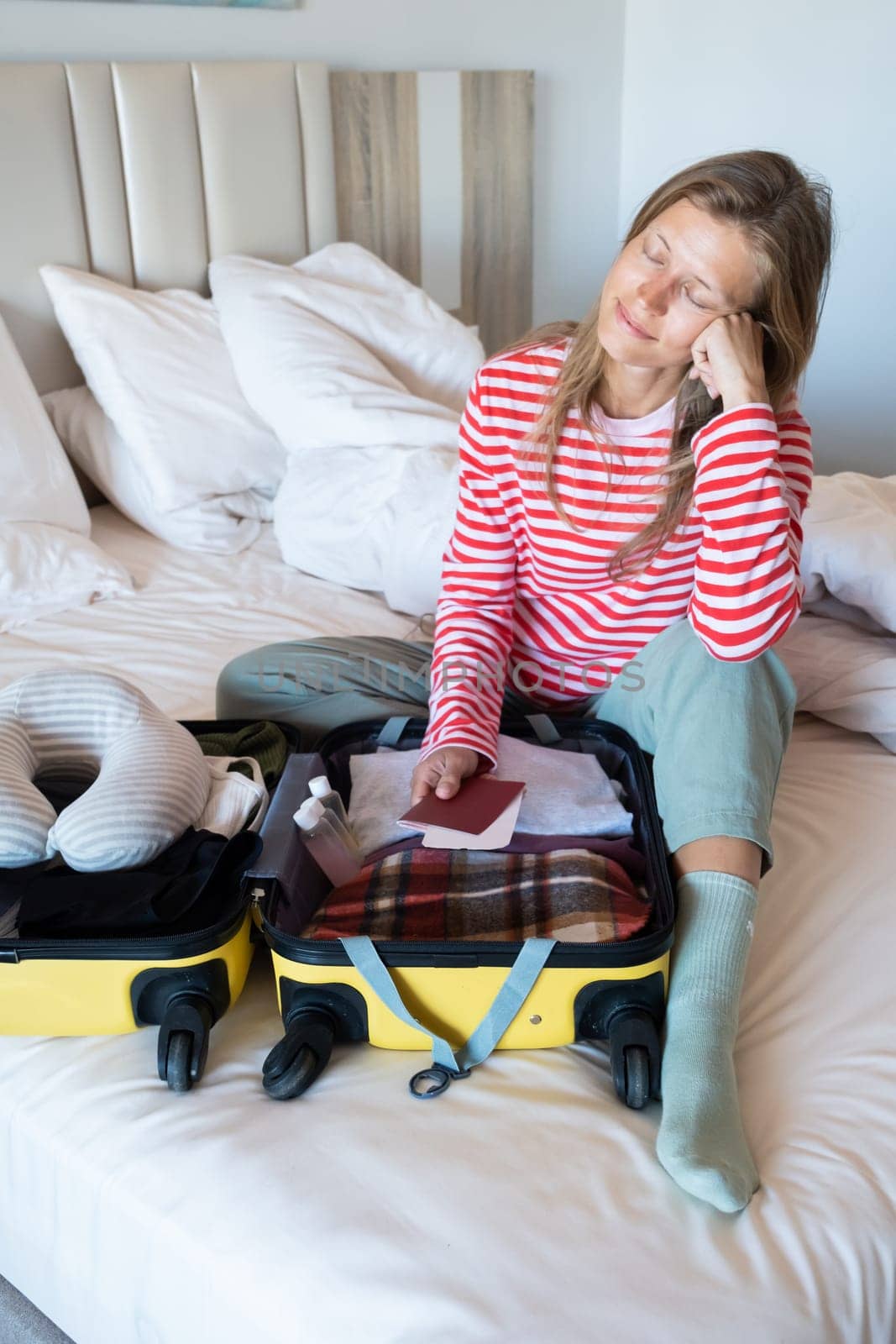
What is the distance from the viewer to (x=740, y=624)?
1109mm

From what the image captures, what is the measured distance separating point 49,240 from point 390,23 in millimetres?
1023

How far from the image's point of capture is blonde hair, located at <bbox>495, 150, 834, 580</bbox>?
1109 mm

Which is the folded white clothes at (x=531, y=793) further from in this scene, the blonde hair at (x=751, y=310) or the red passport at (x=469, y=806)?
the blonde hair at (x=751, y=310)

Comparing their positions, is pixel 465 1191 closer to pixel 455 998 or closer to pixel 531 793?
pixel 455 998

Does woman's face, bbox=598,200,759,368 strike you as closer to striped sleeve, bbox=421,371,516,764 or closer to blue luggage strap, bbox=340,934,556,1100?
striped sleeve, bbox=421,371,516,764

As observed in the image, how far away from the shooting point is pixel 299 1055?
921 millimetres

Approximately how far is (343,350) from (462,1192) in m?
1.52

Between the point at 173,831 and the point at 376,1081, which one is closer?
the point at 376,1081

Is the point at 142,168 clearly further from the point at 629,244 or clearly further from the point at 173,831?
the point at 173,831

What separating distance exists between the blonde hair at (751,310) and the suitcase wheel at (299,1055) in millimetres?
612

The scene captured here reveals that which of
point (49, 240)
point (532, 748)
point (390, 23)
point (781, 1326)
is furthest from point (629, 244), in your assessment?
point (390, 23)

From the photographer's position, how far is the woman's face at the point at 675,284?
43.9 inches

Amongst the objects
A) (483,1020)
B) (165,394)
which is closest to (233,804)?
(483,1020)

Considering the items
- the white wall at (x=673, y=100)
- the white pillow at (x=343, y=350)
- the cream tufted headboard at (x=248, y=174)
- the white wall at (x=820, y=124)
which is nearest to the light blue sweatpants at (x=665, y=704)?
the white pillow at (x=343, y=350)
